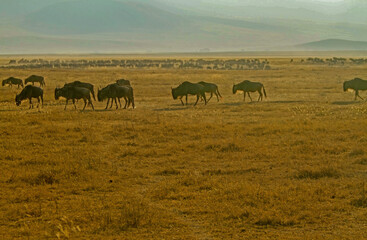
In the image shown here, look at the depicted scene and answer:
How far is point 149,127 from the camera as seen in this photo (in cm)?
1798

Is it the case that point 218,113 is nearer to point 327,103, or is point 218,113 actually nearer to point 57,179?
point 327,103

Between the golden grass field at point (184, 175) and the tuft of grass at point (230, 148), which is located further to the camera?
the tuft of grass at point (230, 148)

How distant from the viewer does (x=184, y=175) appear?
11547 mm

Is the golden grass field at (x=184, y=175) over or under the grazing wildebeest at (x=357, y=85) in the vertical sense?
under

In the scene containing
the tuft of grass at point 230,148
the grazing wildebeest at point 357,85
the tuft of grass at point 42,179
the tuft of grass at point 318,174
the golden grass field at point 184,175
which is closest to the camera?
the golden grass field at point 184,175

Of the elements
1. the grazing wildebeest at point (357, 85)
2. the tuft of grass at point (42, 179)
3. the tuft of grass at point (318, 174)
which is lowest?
the tuft of grass at point (42, 179)

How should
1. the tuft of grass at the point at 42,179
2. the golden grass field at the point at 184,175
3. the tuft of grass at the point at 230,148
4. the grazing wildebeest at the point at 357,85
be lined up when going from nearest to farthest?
the golden grass field at the point at 184,175
the tuft of grass at the point at 42,179
the tuft of grass at the point at 230,148
the grazing wildebeest at the point at 357,85

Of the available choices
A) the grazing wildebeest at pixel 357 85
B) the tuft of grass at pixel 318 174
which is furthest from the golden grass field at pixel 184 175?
the grazing wildebeest at pixel 357 85

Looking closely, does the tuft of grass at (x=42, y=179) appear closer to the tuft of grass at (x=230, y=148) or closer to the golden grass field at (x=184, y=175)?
the golden grass field at (x=184, y=175)

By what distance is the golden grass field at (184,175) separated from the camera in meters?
8.48

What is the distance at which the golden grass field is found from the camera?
848 cm

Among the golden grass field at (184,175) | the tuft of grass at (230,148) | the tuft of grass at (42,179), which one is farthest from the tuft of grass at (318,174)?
the tuft of grass at (42,179)

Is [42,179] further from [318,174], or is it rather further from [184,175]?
[318,174]

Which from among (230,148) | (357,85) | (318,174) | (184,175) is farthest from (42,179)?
(357,85)
